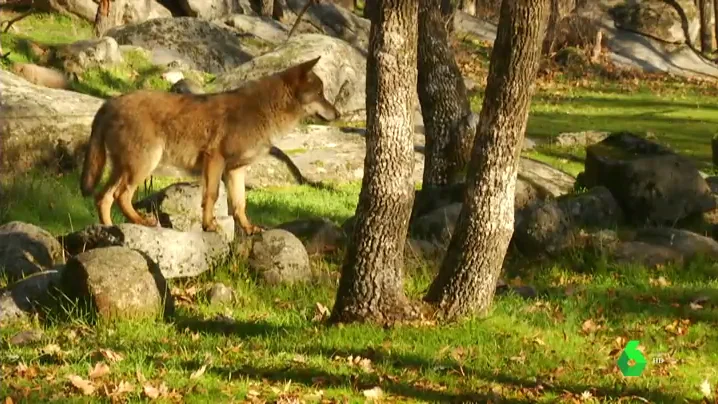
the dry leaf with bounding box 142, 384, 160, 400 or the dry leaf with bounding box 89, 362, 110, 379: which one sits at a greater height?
the dry leaf with bounding box 142, 384, 160, 400

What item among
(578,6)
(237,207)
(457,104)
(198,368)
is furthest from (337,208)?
(578,6)

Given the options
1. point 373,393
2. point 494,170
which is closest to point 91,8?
point 494,170

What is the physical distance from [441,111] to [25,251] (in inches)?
277

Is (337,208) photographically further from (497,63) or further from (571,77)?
(571,77)

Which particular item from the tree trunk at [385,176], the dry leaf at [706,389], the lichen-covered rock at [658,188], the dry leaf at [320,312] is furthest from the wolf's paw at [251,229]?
the dry leaf at [706,389]

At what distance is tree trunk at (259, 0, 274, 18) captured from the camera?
41.2 metres

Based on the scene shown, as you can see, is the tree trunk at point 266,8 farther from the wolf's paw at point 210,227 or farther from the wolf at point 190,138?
the wolf's paw at point 210,227

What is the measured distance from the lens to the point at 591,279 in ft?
42.3

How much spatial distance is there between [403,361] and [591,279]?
4837mm

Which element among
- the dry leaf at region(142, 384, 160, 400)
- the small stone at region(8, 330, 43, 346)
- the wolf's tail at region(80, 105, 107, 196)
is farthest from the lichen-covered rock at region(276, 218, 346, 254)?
the dry leaf at region(142, 384, 160, 400)

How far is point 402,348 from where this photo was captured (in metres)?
8.96

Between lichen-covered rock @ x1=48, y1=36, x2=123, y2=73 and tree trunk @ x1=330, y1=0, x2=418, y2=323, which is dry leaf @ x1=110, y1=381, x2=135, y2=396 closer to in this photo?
tree trunk @ x1=330, y1=0, x2=418, y2=323

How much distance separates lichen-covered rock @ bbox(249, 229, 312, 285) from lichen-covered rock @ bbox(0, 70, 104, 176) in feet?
23.5

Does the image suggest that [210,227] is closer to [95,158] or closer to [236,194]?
[236,194]
